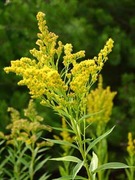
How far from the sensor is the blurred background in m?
4.07

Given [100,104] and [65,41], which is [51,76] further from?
[65,41]

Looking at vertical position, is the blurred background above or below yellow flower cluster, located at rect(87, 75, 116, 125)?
above

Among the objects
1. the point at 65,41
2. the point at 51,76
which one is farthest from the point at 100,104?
the point at 51,76

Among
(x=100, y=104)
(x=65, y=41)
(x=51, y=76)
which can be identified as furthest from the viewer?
(x=65, y=41)

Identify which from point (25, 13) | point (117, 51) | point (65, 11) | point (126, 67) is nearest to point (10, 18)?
point (25, 13)

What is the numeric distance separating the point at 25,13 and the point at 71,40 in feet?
1.57

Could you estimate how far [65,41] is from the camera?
4.29m

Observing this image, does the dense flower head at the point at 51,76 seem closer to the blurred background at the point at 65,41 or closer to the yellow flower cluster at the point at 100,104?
the yellow flower cluster at the point at 100,104

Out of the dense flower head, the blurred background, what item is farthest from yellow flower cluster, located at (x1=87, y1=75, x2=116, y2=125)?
the dense flower head

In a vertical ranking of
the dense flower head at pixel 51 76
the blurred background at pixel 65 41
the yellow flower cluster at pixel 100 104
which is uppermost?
the blurred background at pixel 65 41

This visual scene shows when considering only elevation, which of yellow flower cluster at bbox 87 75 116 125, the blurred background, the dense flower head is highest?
the blurred background

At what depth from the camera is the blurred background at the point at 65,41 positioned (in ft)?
13.4

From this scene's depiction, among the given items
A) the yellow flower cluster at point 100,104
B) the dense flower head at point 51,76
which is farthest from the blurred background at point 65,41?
the dense flower head at point 51,76

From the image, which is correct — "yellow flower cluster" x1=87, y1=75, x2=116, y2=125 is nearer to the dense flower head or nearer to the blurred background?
the blurred background
